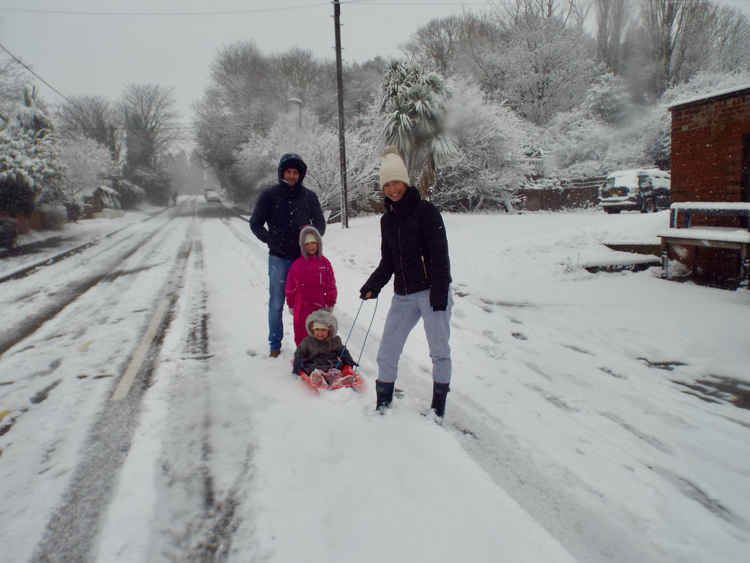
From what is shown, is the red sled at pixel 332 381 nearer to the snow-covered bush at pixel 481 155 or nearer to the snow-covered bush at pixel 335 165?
the snow-covered bush at pixel 335 165

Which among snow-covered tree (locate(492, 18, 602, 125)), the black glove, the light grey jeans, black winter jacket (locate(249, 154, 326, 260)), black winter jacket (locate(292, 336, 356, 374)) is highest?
snow-covered tree (locate(492, 18, 602, 125))

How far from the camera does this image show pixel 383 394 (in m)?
3.32

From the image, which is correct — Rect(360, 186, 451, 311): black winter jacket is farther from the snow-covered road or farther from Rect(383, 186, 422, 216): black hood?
the snow-covered road

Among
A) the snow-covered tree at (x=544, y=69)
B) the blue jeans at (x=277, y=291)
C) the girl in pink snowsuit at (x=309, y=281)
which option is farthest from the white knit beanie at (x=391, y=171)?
the snow-covered tree at (x=544, y=69)

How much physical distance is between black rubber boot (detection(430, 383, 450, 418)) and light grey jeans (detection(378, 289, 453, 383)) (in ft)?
0.15

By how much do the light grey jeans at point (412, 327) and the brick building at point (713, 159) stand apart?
235 inches

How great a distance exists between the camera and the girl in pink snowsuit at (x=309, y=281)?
13.6ft

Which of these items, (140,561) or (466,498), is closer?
(140,561)

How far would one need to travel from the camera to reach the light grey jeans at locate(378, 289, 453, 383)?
304cm

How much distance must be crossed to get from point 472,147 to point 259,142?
45.4 ft

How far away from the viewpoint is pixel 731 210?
6348mm

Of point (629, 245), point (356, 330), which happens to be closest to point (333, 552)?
point (356, 330)

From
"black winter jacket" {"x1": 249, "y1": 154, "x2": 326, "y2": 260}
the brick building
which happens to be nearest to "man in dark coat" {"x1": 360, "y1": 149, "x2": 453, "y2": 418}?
"black winter jacket" {"x1": 249, "y1": 154, "x2": 326, "y2": 260}

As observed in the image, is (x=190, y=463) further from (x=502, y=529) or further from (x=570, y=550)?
(x=570, y=550)
